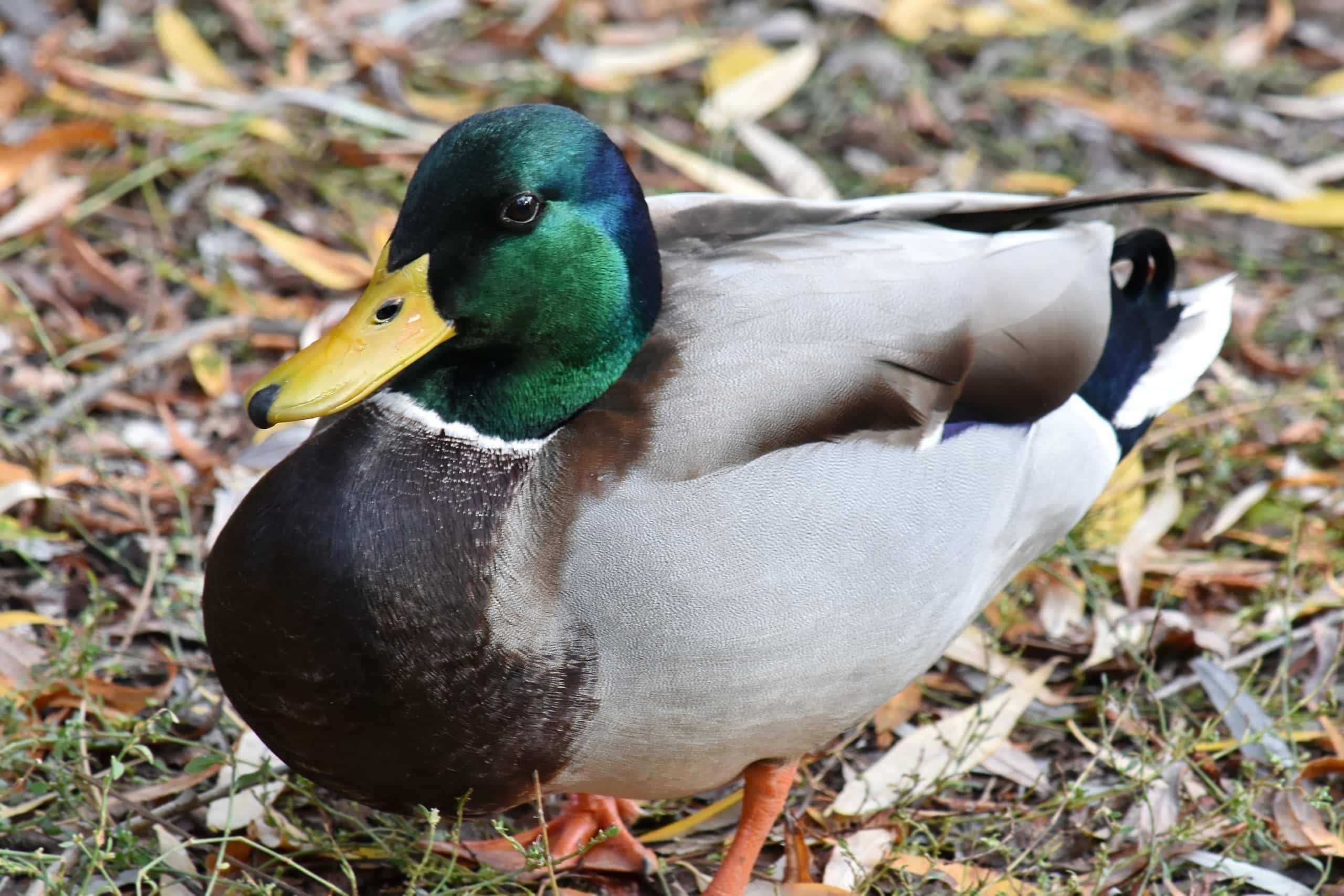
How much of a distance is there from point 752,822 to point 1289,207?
3140 millimetres

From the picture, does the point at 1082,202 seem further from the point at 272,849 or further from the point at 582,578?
the point at 272,849

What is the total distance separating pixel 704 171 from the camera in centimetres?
478

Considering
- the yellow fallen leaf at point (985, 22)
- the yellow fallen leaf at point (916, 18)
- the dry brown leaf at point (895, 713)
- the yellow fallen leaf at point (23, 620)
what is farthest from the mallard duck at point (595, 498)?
the yellow fallen leaf at point (985, 22)

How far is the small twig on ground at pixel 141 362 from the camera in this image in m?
3.60

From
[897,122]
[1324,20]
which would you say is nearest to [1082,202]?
[897,122]

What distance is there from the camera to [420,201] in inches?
91.4

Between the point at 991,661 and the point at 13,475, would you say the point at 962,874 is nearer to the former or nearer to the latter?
the point at 991,661

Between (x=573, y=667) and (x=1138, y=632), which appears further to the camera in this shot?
(x=1138, y=632)

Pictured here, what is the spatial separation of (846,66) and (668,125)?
2.42 feet

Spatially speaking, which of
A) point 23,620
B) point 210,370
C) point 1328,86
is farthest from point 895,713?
point 1328,86

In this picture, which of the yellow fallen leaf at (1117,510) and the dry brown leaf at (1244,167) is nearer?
the yellow fallen leaf at (1117,510)

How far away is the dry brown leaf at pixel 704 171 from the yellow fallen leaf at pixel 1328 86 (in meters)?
2.16

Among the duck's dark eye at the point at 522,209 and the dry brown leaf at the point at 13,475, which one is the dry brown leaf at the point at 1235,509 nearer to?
the duck's dark eye at the point at 522,209

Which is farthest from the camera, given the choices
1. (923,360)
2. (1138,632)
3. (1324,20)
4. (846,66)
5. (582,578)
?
(1324,20)
